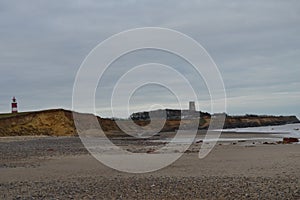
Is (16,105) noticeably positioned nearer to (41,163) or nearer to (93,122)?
(93,122)

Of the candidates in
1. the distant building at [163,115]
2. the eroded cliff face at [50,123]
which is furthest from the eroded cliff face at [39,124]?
the distant building at [163,115]

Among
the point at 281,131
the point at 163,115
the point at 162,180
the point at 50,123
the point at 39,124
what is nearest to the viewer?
the point at 162,180

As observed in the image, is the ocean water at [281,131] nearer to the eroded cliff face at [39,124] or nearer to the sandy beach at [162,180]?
the eroded cliff face at [39,124]

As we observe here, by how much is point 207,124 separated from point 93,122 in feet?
103

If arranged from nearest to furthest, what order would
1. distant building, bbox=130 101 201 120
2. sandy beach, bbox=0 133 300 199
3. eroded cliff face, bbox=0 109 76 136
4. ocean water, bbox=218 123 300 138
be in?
sandy beach, bbox=0 133 300 199 → ocean water, bbox=218 123 300 138 → eroded cliff face, bbox=0 109 76 136 → distant building, bbox=130 101 201 120

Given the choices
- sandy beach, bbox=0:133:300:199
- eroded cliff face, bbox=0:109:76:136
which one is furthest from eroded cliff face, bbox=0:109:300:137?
sandy beach, bbox=0:133:300:199

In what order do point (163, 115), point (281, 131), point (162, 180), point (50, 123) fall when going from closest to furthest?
point (162, 180) < point (50, 123) < point (281, 131) < point (163, 115)

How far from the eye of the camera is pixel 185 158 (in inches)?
759

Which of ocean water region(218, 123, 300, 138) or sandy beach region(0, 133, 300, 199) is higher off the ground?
ocean water region(218, 123, 300, 138)

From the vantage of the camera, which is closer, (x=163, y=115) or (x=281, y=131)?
(x=281, y=131)

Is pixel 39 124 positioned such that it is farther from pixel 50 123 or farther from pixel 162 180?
pixel 162 180

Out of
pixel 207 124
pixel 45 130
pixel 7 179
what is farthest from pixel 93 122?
pixel 7 179

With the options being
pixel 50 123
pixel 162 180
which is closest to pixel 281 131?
pixel 50 123

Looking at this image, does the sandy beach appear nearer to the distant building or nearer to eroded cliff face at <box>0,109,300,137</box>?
eroded cliff face at <box>0,109,300,137</box>
